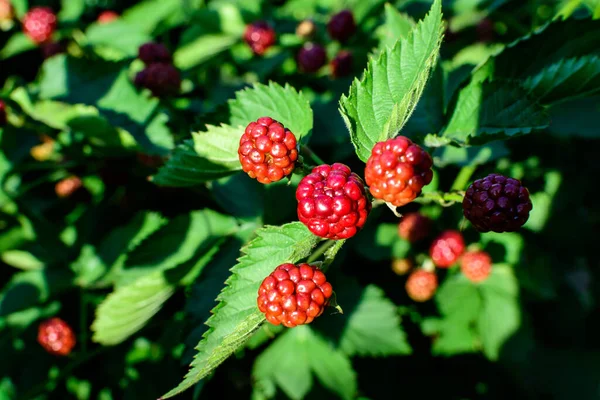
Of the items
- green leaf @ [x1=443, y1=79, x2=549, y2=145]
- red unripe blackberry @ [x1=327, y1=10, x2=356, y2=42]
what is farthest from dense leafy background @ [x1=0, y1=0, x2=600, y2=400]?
red unripe blackberry @ [x1=327, y1=10, x2=356, y2=42]

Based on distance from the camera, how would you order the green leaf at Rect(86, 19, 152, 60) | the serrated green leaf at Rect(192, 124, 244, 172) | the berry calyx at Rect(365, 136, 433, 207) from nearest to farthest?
the berry calyx at Rect(365, 136, 433, 207), the serrated green leaf at Rect(192, 124, 244, 172), the green leaf at Rect(86, 19, 152, 60)

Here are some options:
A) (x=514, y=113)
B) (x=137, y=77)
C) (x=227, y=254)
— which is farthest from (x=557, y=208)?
(x=137, y=77)

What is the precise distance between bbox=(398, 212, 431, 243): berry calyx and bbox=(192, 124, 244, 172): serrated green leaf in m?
0.82

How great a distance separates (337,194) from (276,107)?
569mm

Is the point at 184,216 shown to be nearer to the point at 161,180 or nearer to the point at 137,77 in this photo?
the point at 161,180

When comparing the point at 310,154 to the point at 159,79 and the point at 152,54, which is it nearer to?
the point at 159,79

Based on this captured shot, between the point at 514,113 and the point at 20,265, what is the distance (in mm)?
1947

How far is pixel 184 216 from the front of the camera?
68.5 inches

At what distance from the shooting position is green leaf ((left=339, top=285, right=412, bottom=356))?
1.81 metres

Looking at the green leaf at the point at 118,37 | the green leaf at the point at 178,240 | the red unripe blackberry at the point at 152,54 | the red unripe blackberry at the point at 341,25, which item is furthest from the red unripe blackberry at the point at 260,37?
the green leaf at the point at 178,240

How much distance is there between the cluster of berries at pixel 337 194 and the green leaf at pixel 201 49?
1215 mm

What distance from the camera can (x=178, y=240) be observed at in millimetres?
1721

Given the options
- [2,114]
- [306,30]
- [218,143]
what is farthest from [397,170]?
[2,114]

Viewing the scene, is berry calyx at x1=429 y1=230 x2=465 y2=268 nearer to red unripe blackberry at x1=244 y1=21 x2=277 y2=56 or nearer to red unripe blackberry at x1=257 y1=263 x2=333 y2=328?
red unripe blackberry at x1=257 y1=263 x2=333 y2=328
